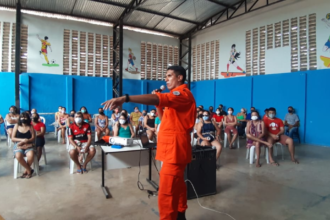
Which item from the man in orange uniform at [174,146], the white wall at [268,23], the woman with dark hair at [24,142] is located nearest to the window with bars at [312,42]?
the white wall at [268,23]

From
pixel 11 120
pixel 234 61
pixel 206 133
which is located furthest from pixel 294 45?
pixel 11 120

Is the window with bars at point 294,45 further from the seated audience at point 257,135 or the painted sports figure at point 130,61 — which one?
the painted sports figure at point 130,61

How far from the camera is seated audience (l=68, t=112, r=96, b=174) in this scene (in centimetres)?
423

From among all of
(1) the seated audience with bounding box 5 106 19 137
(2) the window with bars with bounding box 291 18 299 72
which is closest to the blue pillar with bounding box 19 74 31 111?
(1) the seated audience with bounding box 5 106 19 137

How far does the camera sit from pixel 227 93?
10.2 meters

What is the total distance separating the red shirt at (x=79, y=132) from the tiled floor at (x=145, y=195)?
66 centimetres

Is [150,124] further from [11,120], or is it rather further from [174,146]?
[174,146]

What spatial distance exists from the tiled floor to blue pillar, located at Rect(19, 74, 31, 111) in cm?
479

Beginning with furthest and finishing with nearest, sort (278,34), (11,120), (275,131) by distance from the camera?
(278,34)
(11,120)
(275,131)

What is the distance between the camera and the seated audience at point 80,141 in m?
4.23

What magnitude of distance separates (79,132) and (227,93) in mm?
7516

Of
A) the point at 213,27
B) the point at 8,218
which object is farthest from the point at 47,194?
the point at 213,27

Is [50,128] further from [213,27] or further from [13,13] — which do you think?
[213,27]

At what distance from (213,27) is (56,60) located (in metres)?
7.52
